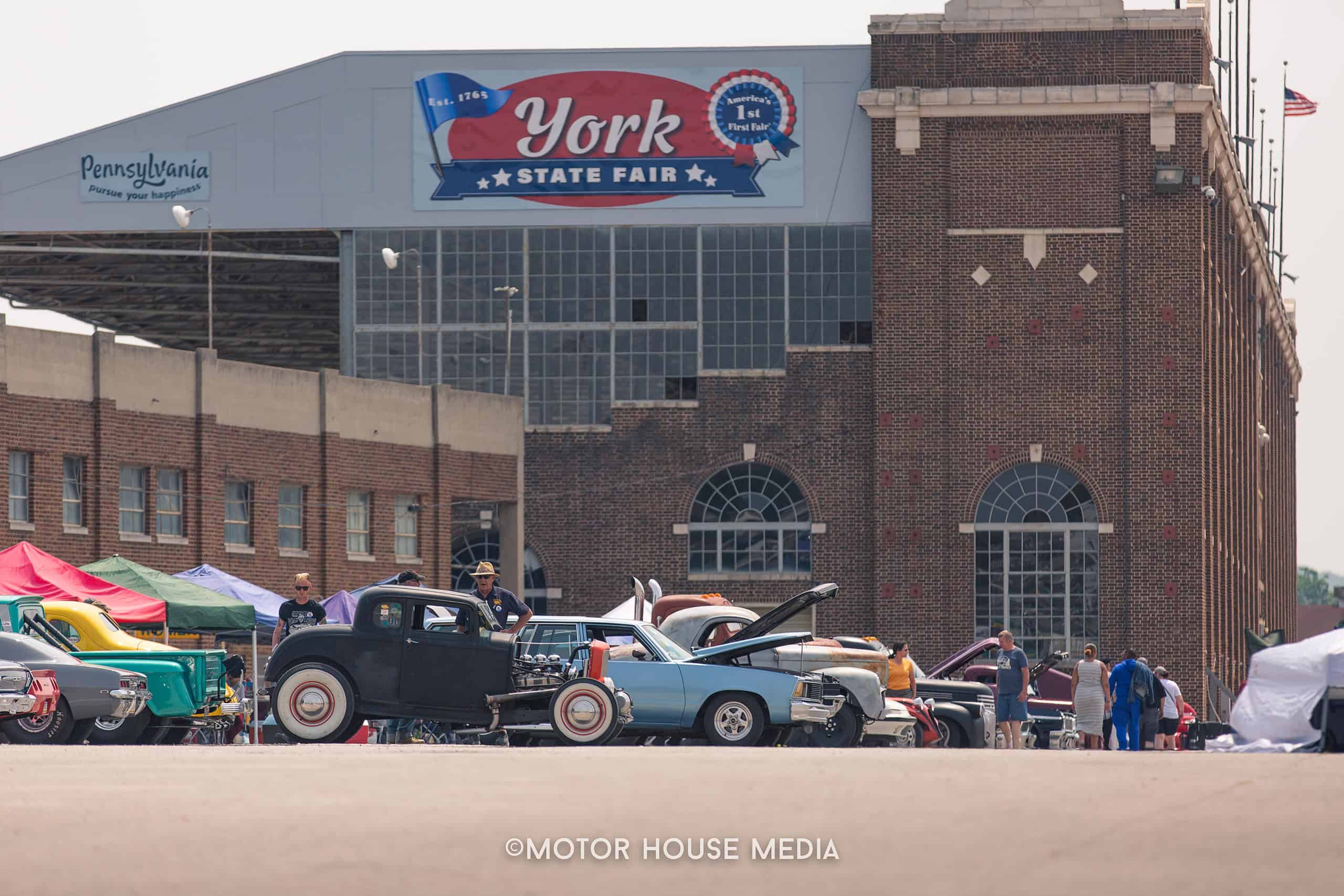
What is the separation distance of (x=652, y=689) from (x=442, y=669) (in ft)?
8.23

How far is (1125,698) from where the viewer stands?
2816 centimetres

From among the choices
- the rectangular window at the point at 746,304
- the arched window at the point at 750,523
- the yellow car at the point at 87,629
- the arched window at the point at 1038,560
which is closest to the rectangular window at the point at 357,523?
the arched window at the point at 750,523

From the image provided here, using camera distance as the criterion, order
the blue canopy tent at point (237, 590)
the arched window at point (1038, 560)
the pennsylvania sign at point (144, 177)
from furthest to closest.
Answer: the pennsylvania sign at point (144, 177), the arched window at point (1038, 560), the blue canopy tent at point (237, 590)

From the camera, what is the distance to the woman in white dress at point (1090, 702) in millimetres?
29625

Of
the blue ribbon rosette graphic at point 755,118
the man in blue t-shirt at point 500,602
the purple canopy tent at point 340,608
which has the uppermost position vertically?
the blue ribbon rosette graphic at point 755,118

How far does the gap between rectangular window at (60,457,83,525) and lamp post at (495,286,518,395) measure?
14.3 m

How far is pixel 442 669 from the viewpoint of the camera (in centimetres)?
2242

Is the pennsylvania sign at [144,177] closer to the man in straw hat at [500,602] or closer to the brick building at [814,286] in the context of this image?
the brick building at [814,286]

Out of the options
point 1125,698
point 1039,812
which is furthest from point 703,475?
point 1039,812

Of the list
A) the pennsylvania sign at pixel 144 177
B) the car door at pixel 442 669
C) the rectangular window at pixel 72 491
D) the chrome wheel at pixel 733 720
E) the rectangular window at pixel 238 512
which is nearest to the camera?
the car door at pixel 442 669

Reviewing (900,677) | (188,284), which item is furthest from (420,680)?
(188,284)

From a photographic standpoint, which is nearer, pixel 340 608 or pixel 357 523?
pixel 340 608

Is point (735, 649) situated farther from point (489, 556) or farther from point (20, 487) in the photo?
point (489, 556)

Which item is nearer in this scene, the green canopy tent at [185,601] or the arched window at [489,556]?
the green canopy tent at [185,601]
